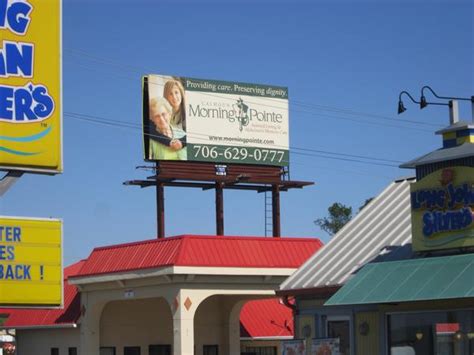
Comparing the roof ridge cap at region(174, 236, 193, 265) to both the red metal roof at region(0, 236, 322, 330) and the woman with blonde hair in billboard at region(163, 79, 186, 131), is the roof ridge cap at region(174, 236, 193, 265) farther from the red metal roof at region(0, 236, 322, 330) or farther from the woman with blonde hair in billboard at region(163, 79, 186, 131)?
the woman with blonde hair in billboard at region(163, 79, 186, 131)

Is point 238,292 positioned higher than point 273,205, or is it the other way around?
point 273,205

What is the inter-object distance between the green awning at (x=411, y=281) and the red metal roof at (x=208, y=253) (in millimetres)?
10353

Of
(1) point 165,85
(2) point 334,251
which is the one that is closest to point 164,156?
(1) point 165,85

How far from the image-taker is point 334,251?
26.6 m

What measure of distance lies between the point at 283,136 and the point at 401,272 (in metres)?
24.4

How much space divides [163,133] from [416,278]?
2235 cm

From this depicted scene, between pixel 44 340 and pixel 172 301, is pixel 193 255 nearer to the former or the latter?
pixel 172 301

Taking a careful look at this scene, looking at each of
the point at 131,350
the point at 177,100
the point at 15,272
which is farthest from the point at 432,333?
the point at 177,100

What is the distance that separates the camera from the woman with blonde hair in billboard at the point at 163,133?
138 feet

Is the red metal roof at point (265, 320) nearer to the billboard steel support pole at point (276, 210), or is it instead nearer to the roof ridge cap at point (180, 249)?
the billboard steel support pole at point (276, 210)

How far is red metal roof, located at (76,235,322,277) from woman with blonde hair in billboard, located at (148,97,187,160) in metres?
6.82

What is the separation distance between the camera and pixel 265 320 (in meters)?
40.5

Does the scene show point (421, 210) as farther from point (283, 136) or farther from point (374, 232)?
point (283, 136)

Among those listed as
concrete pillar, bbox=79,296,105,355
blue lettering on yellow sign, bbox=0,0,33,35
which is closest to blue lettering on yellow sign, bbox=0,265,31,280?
blue lettering on yellow sign, bbox=0,0,33,35
